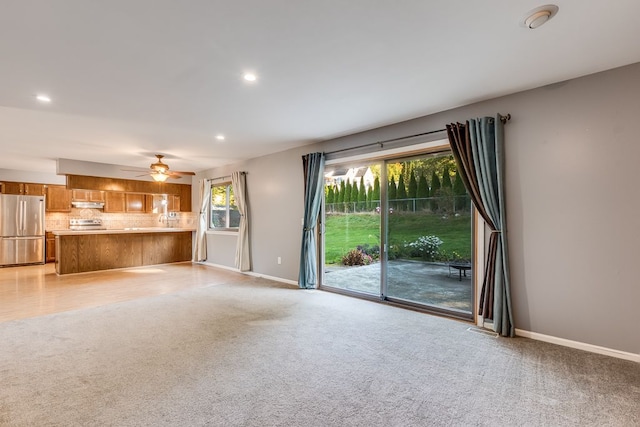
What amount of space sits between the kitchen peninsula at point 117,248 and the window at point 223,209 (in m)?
1.01

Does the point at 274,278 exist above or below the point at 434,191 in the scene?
below

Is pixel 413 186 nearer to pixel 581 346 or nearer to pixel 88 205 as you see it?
pixel 581 346

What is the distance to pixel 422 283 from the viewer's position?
13.3 ft

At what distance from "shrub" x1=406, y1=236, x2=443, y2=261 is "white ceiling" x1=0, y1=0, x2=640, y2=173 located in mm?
1600

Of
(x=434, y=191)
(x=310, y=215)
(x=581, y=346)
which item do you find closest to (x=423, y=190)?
(x=434, y=191)

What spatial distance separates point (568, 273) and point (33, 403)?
4305mm

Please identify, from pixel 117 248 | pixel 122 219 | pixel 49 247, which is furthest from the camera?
pixel 122 219

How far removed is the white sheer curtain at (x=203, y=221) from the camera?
25.2ft

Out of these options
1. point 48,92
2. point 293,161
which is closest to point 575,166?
point 293,161

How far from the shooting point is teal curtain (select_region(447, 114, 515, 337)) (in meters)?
3.07

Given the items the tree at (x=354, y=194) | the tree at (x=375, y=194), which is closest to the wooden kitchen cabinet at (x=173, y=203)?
the tree at (x=354, y=194)

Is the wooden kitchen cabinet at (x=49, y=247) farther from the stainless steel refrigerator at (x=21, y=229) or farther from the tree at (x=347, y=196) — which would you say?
the tree at (x=347, y=196)

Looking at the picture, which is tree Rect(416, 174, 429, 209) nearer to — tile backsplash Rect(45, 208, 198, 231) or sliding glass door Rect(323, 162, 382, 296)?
sliding glass door Rect(323, 162, 382, 296)

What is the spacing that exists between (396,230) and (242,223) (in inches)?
134
